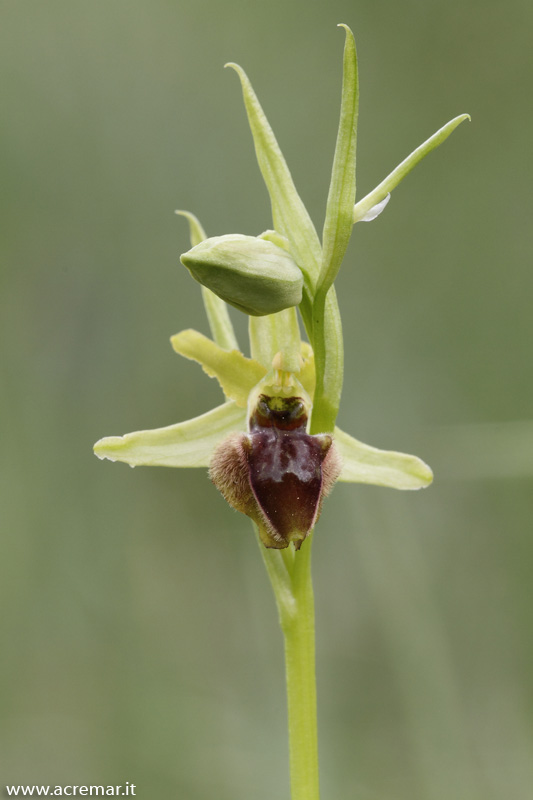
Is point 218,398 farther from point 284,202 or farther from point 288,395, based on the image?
point 284,202

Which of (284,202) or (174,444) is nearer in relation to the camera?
(284,202)

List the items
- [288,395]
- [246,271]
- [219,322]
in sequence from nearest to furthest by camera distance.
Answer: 1. [246,271]
2. [288,395]
3. [219,322]

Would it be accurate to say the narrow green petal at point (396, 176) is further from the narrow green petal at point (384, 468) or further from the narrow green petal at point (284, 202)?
the narrow green petal at point (384, 468)

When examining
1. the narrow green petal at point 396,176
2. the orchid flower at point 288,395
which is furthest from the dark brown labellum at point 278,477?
the narrow green petal at point 396,176

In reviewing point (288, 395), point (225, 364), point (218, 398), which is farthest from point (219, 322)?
point (218, 398)

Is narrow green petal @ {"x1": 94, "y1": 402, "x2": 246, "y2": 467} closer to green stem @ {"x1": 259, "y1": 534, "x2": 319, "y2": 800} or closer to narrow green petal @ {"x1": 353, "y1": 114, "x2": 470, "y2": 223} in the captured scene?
green stem @ {"x1": 259, "y1": 534, "x2": 319, "y2": 800}

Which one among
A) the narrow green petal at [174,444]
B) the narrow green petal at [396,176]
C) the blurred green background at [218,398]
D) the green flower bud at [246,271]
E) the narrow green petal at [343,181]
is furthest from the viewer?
the blurred green background at [218,398]

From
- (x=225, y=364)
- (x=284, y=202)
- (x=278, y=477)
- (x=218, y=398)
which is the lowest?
(x=278, y=477)
